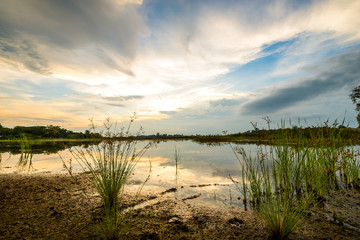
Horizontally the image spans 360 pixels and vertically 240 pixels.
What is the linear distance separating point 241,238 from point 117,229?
6.96ft

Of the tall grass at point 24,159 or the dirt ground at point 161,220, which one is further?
the tall grass at point 24,159

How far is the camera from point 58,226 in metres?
3.27

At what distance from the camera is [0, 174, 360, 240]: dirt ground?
302cm

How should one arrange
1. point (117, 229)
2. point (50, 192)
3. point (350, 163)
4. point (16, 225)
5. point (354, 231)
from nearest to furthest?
point (117, 229), point (354, 231), point (16, 225), point (50, 192), point (350, 163)

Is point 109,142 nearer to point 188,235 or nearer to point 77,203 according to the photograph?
point 77,203

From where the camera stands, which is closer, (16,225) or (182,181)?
(16,225)

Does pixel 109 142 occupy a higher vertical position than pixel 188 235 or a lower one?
higher

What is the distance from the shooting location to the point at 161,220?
351 cm

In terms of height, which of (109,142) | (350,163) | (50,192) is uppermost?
(109,142)

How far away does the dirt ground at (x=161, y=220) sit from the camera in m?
3.02

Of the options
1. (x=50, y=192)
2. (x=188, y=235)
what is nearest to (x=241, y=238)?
(x=188, y=235)

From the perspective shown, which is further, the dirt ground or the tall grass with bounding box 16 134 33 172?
the tall grass with bounding box 16 134 33 172

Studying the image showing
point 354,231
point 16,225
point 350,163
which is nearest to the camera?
point 354,231

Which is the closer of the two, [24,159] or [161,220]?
[161,220]
